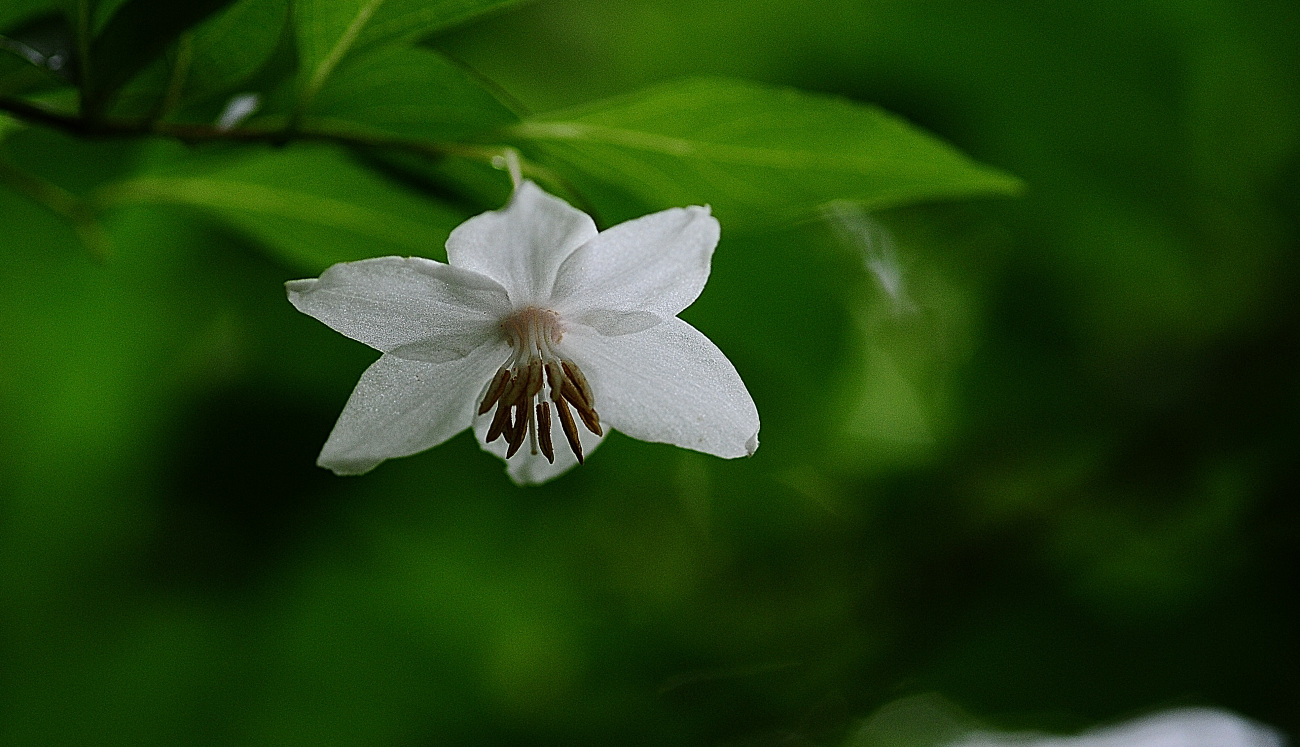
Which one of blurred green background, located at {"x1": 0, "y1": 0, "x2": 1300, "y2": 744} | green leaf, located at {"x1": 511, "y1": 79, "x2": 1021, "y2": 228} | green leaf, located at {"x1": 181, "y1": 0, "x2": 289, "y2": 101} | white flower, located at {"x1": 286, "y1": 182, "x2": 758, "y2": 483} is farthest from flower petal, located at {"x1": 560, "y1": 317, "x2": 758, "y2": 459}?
blurred green background, located at {"x1": 0, "y1": 0, "x2": 1300, "y2": 744}

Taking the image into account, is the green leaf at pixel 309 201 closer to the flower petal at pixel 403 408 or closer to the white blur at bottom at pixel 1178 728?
the flower petal at pixel 403 408

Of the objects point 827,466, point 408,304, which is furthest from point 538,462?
point 827,466

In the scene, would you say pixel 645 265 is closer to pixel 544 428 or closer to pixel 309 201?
pixel 544 428

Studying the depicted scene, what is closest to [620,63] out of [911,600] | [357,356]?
[357,356]

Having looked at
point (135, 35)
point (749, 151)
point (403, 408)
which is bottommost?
point (403, 408)

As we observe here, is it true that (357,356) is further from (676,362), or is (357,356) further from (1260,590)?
(1260,590)

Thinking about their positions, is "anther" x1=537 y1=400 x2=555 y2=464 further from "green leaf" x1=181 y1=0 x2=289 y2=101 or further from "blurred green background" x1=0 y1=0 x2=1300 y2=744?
"blurred green background" x1=0 y1=0 x2=1300 y2=744
